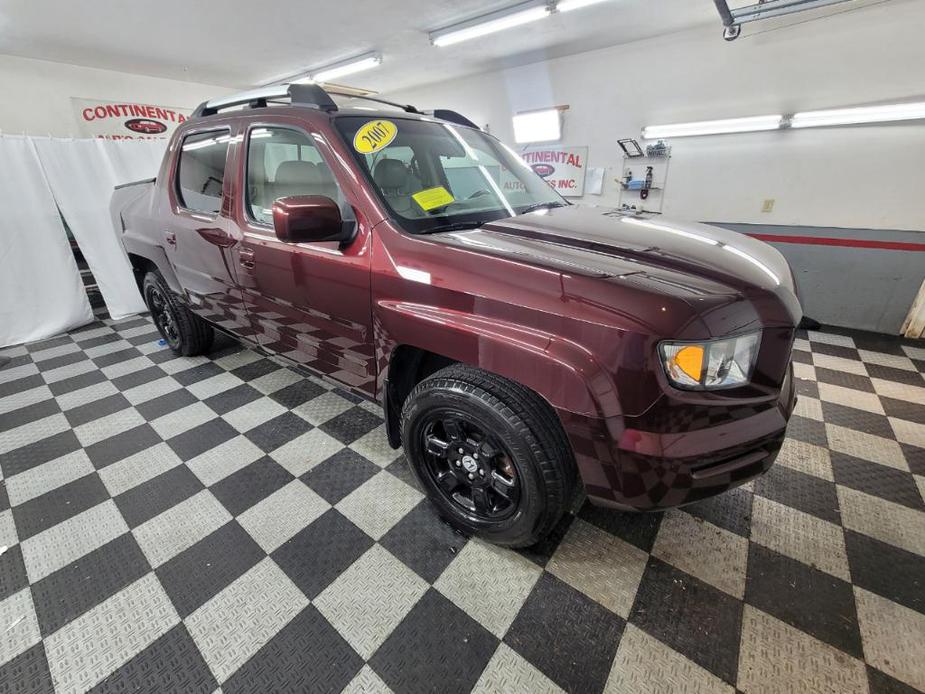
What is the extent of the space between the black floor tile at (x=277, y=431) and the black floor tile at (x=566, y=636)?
144 centimetres

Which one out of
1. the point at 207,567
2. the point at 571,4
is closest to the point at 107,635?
the point at 207,567

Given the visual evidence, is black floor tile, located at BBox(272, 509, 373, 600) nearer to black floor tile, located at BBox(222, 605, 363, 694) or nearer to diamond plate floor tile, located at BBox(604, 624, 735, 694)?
black floor tile, located at BBox(222, 605, 363, 694)

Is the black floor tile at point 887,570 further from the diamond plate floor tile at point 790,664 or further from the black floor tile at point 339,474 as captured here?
the black floor tile at point 339,474

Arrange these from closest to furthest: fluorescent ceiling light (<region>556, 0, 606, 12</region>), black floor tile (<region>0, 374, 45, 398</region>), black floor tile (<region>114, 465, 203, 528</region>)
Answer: black floor tile (<region>114, 465, 203, 528</region>), black floor tile (<region>0, 374, 45, 398</region>), fluorescent ceiling light (<region>556, 0, 606, 12</region>)

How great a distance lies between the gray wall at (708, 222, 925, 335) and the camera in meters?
3.36

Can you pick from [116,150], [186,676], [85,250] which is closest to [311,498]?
[186,676]

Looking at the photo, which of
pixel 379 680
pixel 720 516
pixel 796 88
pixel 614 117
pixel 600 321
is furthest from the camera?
pixel 614 117

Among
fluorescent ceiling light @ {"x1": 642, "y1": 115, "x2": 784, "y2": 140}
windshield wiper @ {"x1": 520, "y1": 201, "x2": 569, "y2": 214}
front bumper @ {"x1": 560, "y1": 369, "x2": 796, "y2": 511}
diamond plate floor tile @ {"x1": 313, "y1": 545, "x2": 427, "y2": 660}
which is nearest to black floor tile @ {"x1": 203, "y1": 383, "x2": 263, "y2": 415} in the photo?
diamond plate floor tile @ {"x1": 313, "y1": 545, "x2": 427, "y2": 660}

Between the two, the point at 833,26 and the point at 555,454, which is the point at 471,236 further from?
the point at 833,26

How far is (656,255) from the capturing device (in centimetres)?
116

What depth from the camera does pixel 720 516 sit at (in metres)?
1.56

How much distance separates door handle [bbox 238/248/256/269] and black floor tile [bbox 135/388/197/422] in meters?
1.13

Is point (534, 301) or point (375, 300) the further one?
point (375, 300)

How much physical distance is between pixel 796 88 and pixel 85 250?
692 cm
